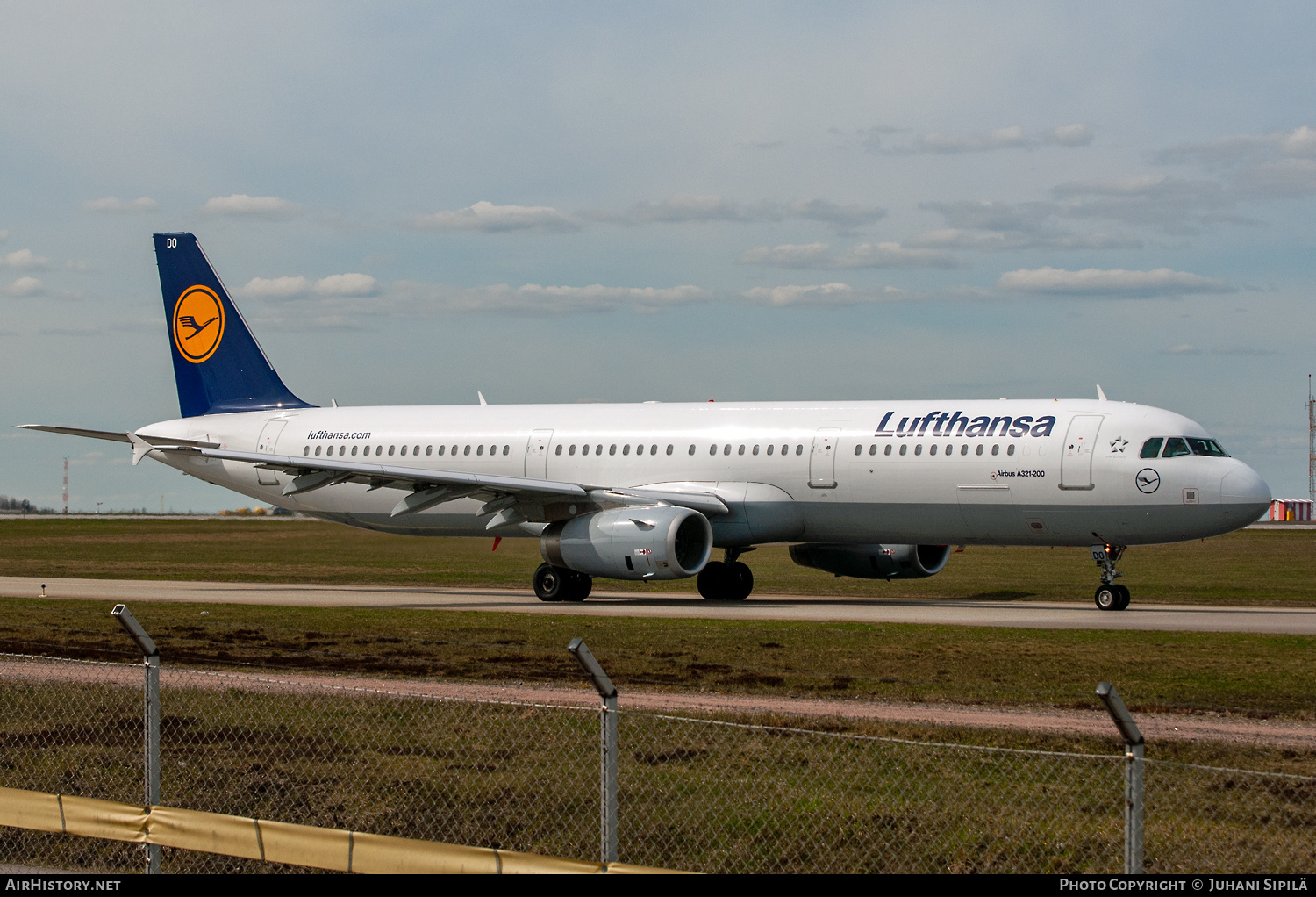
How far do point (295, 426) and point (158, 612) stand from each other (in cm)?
1201

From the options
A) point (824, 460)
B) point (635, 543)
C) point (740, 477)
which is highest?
point (824, 460)

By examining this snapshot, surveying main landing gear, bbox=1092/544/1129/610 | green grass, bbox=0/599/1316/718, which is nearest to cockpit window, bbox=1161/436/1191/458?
main landing gear, bbox=1092/544/1129/610

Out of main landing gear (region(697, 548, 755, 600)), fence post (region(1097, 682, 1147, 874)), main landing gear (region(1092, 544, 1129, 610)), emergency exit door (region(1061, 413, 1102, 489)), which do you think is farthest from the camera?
main landing gear (region(697, 548, 755, 600))

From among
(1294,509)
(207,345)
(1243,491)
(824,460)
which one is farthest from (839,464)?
(1294,509)

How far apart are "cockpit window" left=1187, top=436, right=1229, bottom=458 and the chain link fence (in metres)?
16.4

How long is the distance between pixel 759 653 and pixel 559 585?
11824 mm

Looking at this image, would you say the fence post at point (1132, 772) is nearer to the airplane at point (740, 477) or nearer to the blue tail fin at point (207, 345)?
the airplane at point (740, 477)

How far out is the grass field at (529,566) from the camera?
35.5 metres

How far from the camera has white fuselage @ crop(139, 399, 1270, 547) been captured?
89.4 ft

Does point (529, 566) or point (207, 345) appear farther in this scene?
point (529, 566)

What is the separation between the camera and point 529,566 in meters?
45.5

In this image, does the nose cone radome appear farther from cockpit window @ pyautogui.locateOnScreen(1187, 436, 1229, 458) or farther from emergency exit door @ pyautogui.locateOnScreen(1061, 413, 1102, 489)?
emergency exit door @ pyautogui.locateOnScreen(1061, 413, 1102, 489)

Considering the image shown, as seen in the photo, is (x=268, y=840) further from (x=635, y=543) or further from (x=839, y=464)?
(x=839, y=464)

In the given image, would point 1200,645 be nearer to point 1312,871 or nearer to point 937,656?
point 937,656
